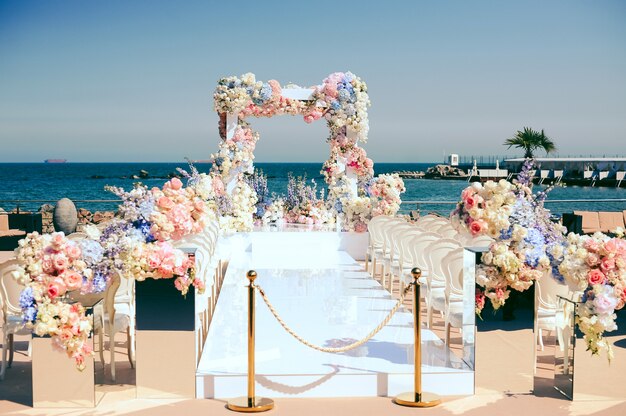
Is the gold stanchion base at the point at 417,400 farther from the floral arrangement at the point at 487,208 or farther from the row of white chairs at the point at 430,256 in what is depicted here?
the floral arrangement at the point at 487,208

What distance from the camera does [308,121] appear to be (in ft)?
44.3

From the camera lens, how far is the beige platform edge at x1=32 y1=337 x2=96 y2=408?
17.2ft

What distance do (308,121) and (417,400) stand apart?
862 centimetres

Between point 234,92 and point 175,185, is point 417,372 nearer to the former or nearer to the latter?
point 175,185

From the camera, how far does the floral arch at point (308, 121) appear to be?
13031 mm

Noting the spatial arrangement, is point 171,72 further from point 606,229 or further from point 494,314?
point 494,314

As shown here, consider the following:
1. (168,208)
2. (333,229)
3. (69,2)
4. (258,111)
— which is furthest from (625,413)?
(69,2)

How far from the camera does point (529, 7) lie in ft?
104

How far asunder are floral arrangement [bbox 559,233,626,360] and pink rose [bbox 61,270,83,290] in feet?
10.5

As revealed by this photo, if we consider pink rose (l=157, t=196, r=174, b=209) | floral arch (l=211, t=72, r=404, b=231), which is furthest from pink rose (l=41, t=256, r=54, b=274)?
floral arch (l=211, t=72, r=404, b=231)

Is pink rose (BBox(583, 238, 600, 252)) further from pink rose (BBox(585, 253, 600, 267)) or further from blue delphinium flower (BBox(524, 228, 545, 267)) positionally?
blue delphinium flower (BBox(524, 228, 545, 267))

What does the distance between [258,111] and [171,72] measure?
120ft

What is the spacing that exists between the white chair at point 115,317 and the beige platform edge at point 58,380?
0.16 meters

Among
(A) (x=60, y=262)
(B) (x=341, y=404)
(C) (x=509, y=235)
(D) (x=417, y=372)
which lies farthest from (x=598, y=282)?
(A) (x=60, y=262)
